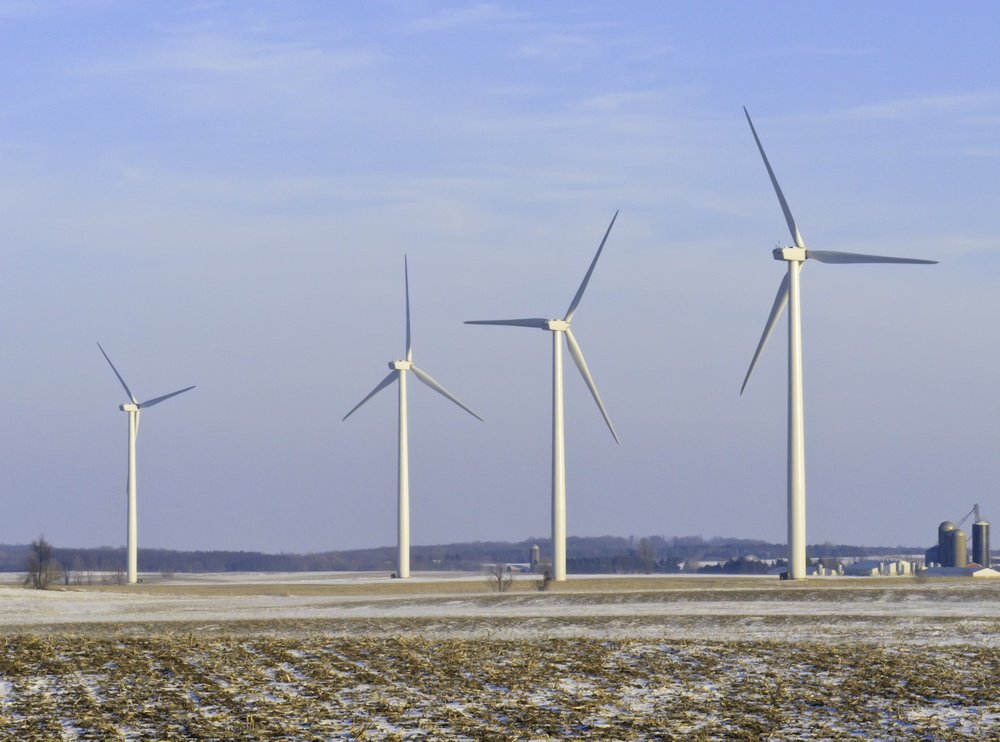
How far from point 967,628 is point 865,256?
3273 centimetres

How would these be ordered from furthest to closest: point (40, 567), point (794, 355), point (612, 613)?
point (40, 567) < point (794, 355) < point (612, 613)

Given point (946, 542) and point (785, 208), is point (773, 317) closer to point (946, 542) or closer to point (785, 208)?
point (785, 208)

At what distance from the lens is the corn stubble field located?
18875 mm

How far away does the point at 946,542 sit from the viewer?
405ft

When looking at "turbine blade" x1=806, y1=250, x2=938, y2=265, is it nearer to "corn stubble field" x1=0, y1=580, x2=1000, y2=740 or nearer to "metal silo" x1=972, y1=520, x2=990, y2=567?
"corn stubble field" x1=0, y1=580, x2=1000, y2=740

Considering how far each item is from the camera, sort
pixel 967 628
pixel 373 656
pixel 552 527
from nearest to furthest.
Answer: pixel 373 656
pixel 967 628
pixel 552 527

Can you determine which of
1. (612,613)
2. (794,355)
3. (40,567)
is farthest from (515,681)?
(40,567)

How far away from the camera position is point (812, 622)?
37.0m

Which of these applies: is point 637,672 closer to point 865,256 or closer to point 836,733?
point 836,733

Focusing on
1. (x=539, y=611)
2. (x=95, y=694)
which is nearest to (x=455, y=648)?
(x=95, y=694)

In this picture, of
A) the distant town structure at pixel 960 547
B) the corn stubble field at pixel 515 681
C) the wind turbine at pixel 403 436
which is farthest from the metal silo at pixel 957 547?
the corn stubble field at pixel 515 681

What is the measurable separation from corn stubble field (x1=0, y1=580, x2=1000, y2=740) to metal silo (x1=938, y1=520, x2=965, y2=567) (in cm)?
8911

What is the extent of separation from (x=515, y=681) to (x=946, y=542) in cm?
10740

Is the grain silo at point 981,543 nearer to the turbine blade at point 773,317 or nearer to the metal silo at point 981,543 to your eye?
the metal silo at point 981,543
